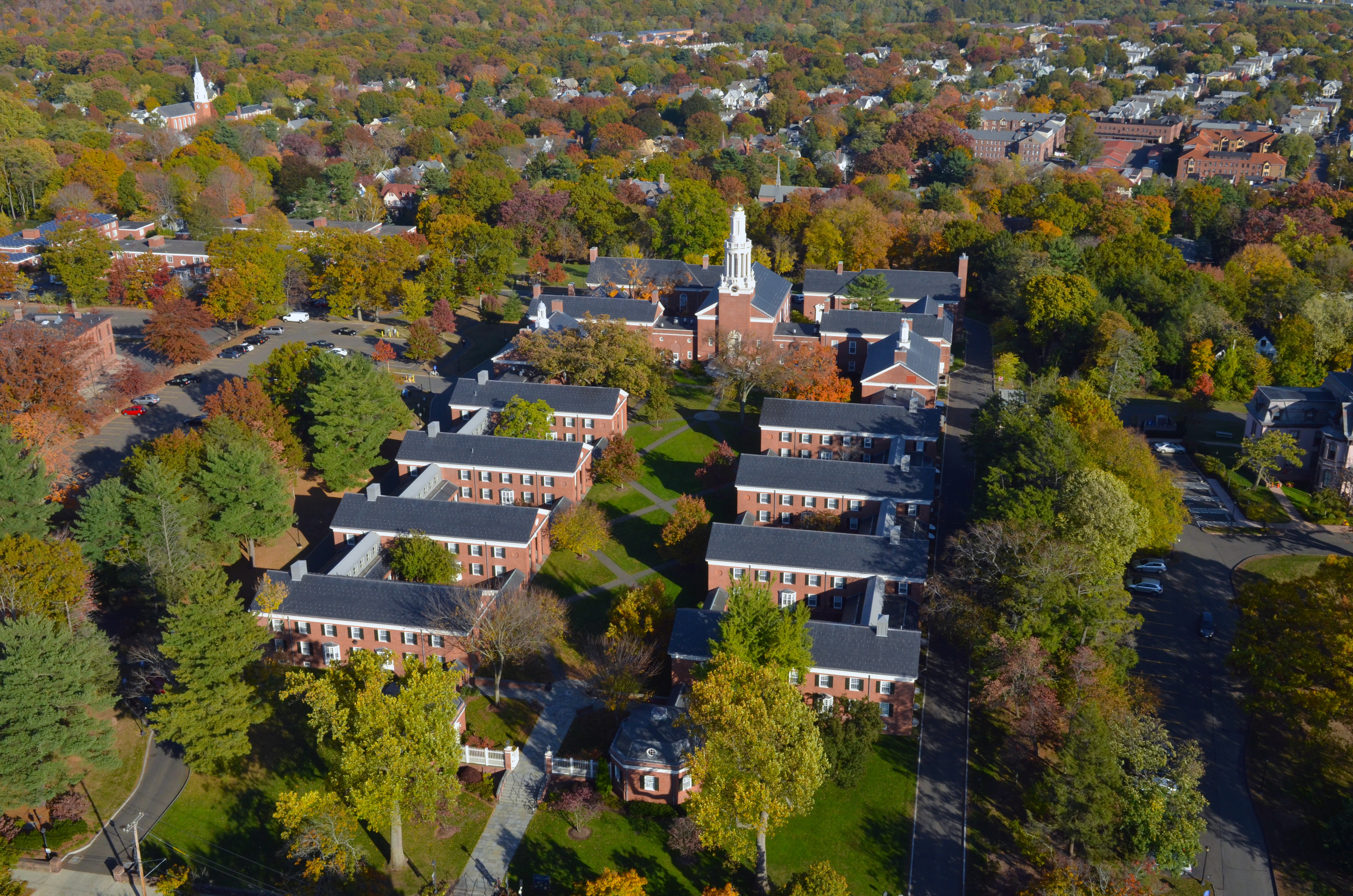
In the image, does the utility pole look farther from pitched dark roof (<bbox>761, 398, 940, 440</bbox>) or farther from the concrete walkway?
pitched dark roof (<bbox>761, 398, 940, 440</bbox>)

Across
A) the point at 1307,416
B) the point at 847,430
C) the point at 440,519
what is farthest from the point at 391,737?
the point at 1307,416

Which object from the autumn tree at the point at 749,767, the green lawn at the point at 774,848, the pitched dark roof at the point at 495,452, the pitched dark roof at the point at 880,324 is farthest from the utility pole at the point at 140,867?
the pitched dark roof at the point at 880,324

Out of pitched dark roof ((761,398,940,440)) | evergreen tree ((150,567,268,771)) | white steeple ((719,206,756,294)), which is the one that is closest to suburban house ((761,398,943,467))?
pitched dark roof ((761,398,940,440))

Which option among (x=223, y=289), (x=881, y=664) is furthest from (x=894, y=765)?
(x=223, y=289)

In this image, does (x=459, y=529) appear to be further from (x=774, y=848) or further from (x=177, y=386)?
(x=177, y=386)

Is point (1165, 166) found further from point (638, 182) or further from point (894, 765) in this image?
point (894, 765)

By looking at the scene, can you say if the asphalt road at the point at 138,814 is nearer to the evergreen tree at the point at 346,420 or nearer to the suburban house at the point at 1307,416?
the evergreen tree at the point at 346,420

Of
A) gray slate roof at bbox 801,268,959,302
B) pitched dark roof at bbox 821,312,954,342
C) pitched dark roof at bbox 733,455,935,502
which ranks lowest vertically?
pitched dark roof at bbox 733,455,935,502

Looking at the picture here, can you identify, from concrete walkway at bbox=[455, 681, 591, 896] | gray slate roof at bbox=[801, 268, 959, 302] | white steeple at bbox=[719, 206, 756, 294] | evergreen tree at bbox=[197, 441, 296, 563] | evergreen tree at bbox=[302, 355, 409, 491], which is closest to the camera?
concrete walkway at bbox=[455, 681, 591, 896]
